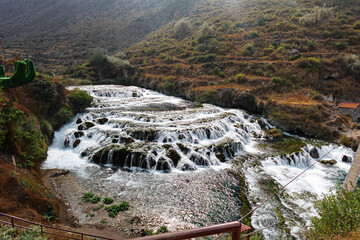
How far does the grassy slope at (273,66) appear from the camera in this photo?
2339cm

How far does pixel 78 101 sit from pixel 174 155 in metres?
13.1

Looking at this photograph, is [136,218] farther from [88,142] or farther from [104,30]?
[104,30]

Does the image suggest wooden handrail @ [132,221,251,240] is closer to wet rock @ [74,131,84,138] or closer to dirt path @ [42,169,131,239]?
dirt path @ [42,169,131,239]

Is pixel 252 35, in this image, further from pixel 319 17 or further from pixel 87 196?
pixel 87 196

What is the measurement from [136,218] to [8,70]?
18.3 meters

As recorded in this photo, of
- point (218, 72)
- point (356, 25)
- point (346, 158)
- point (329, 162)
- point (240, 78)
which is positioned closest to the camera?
point (329, 162)

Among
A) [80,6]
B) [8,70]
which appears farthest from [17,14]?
[8,70]

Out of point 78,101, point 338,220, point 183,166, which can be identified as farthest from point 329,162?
point 78,101

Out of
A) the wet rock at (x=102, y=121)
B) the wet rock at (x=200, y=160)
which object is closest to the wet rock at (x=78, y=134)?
the wet rock at (x=102, y=121)

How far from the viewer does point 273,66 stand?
2977cm

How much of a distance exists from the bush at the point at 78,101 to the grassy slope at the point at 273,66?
570 inches

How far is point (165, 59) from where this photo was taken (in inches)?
1649

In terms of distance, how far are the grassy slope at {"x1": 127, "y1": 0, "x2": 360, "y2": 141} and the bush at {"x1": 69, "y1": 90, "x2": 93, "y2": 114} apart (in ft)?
47.5

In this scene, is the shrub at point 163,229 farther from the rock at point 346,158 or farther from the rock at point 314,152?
the rock at point 346,158
